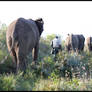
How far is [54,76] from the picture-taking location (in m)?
7.13

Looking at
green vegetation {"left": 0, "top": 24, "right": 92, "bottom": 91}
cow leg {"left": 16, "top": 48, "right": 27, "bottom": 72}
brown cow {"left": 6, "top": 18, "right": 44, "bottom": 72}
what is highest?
brown cow {"left": 6, "top": 18, "right": 44, "bottom": 72}


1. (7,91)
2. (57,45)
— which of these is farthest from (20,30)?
(57,45)

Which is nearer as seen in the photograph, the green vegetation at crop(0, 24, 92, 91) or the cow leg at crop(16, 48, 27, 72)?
the green vegetation at crop(0, 24, 92, 91)

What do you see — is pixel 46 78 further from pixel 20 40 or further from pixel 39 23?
pixel 39 23

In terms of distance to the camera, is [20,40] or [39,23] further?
[39,23]

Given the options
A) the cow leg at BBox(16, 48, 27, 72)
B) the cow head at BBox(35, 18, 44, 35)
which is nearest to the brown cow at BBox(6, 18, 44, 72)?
the cow leg at BBox(16, 48, 27, 72)

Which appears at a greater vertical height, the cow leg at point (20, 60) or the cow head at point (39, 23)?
the cow head at point (39, 23)

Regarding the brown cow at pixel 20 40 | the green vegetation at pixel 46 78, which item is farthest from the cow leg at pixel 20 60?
the green vegetation at pixel 46 78

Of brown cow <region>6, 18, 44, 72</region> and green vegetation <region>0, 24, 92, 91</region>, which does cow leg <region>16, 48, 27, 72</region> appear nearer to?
brown cow <region>6, 18, 44, 72</region>

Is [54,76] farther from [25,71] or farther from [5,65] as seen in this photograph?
[5,65]

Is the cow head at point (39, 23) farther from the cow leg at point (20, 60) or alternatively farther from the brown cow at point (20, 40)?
the cow leg at point (20, 60)

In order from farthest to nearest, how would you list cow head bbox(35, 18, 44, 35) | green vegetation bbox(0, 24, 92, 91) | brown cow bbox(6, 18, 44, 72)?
cow head bbox(35, 18, 44, 35) < brown cow bbox(6, 18, 44, 72) < green vegetation bbox(0, 24, 92, 91)

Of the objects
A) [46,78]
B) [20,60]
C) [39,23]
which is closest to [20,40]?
[20,60]

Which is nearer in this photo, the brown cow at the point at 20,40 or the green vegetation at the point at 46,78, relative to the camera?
the green vegetation at the point at 46,78
